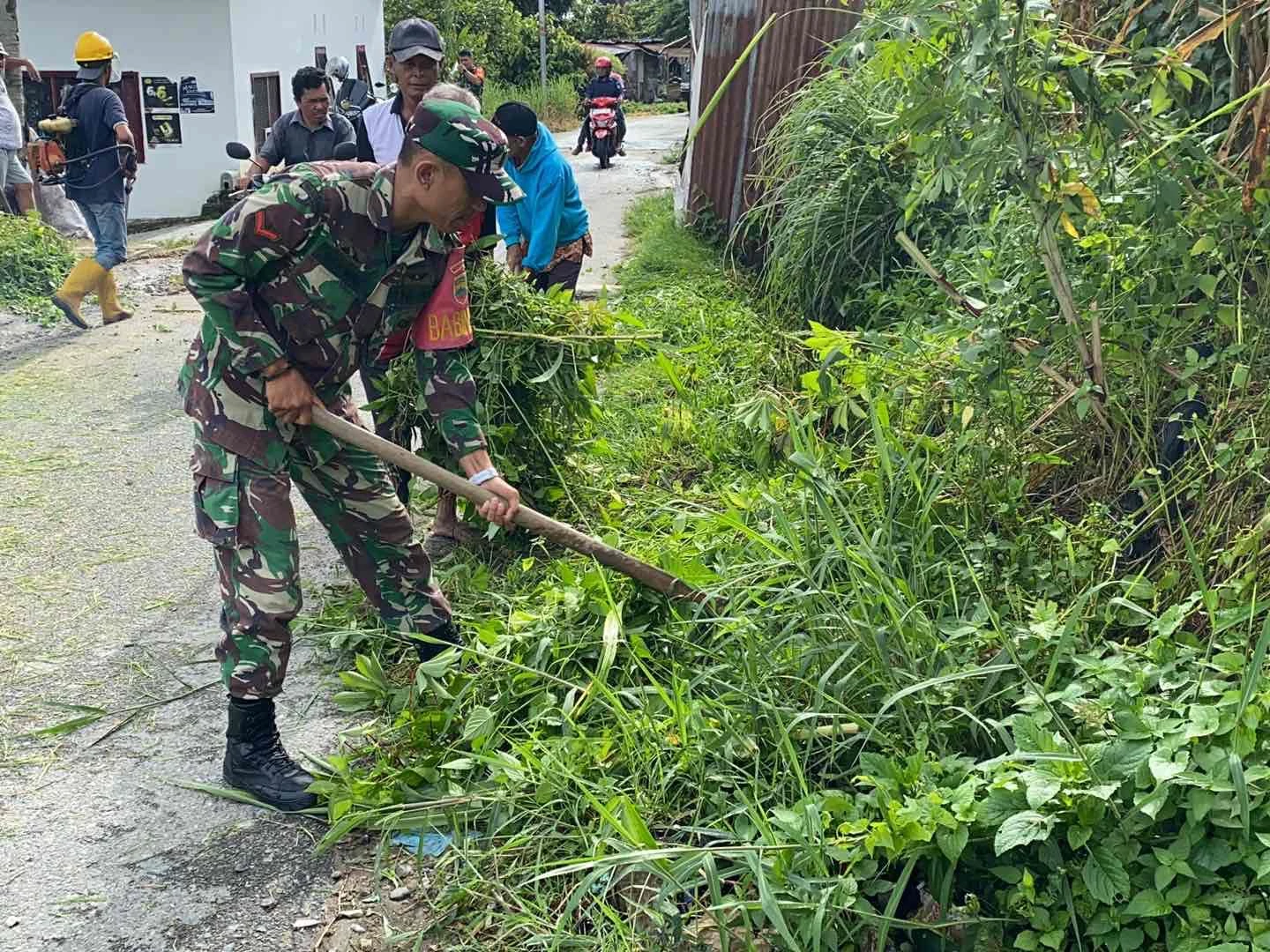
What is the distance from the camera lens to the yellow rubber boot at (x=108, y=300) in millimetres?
8805

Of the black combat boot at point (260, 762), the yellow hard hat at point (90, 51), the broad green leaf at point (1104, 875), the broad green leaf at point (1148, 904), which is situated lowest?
the black combat boot at point (260, 762)

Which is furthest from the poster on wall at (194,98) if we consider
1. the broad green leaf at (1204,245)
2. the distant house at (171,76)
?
the broad green leaf at (1204,245)

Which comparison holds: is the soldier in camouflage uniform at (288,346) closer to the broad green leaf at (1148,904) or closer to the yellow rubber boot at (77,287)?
the broad green leaf at (1148,904)

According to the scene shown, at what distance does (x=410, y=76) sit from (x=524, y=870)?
392 centimetres

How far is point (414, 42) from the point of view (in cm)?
563

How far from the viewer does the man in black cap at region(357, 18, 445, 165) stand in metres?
5.60

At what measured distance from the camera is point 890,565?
123 inches

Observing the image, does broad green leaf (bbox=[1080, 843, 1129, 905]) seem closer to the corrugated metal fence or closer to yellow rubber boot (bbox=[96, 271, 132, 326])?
the corrugated metal fence

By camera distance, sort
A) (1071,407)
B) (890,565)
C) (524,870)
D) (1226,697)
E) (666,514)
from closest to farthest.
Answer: (1226,697) → (524,870) → (890,565) → (1071,407) → (666,514)

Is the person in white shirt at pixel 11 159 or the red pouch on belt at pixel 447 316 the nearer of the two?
the red pouch on belt at pixel 447 316

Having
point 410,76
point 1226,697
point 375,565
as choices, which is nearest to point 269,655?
point 375,565

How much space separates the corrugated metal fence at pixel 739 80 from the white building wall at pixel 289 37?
20.3ft

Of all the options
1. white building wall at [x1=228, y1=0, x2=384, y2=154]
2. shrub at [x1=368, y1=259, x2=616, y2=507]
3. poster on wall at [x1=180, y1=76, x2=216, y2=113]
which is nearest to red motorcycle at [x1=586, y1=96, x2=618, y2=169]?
white building wall at [x1=228, y1=0, x2=384, y2=154]

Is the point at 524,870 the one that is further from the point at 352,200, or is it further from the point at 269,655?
the point at 352,200
